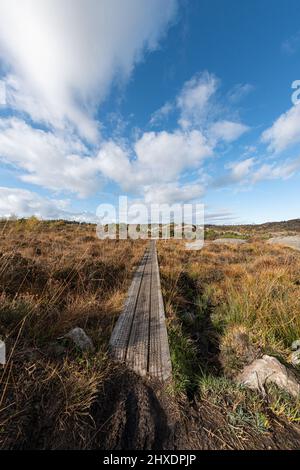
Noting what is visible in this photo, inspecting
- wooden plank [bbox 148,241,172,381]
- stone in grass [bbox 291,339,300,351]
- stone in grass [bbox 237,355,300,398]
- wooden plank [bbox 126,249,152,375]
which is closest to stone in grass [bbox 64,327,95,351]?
wooden plank [bbox 126,249,152,375]

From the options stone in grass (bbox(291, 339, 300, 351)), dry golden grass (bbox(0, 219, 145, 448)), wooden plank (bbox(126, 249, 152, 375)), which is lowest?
stone in grass (bbox(291, 339, 300, 351))

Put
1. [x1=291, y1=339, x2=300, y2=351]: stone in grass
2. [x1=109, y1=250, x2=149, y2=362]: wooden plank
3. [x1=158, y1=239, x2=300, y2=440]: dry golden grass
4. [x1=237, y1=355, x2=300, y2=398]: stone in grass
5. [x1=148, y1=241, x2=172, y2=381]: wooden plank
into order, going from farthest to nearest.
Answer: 1. [x1=291, y1=339, x2=300, y2=351]: stone in grass
2. [x1=109, y1=250, x2=149, y2=362]: wooden plank
3. [x1=148, y1=241, x2=172, y2=381]: wooden plank
4. [x1=237, y1=355, x2=300, y2=398]: stone in grass
5. [x1=158, y1=239, x2=300, y2=440]: dry golden grass

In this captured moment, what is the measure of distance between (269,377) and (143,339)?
5.09 feet

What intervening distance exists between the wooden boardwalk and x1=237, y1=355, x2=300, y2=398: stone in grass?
864 mm

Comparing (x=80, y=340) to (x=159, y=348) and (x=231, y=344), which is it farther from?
(x=231, y=344)

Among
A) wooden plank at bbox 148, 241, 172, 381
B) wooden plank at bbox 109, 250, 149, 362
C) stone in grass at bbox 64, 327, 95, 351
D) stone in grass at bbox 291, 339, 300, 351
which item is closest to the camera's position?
wooden plank at bbox 148, 241, 172, 381

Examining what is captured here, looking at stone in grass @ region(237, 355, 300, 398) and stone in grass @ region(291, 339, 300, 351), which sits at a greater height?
stone in grass @ region(237, 355, 300, 398)

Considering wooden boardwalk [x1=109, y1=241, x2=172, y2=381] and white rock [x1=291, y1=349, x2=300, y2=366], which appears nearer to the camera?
wooden boardwalk [x1=109, y1=241, x2=172, y2=381]

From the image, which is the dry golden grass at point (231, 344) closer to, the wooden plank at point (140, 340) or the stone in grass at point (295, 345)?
the stone in grass at point (295, 345)

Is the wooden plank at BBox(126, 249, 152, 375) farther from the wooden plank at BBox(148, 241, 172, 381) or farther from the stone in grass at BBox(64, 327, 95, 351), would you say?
the stone in grass at BBox(64, 327, 95, 351)

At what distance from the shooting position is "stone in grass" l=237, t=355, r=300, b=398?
6.08 feet

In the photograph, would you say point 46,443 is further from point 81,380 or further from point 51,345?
point 51,345
